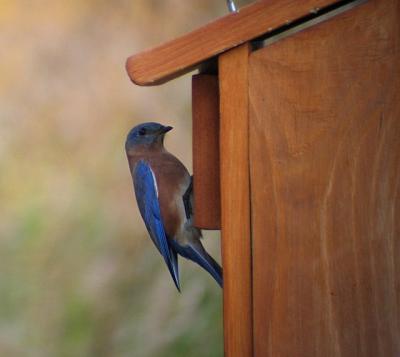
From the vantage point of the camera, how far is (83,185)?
2090 millimetres

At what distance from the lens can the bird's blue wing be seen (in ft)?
5.13

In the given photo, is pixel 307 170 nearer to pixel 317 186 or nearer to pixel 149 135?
pixel 317 186

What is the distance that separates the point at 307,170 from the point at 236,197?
105mm

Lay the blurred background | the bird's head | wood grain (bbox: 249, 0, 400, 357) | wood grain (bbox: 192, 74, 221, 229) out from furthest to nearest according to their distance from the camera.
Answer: the blurred background → the bird's head → wood grain (bbox: 192, 74, 221, 229) → wood grain (bbox: 249, 0, 400, 357)

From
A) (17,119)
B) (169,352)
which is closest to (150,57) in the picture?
(17,119)

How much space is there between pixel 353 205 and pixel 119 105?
49.6 inches

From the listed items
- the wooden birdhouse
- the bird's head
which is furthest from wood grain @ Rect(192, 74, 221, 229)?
the bird's head

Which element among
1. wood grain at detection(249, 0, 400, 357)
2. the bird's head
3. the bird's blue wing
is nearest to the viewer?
wood grain at detection(249, 0, 400, 357)

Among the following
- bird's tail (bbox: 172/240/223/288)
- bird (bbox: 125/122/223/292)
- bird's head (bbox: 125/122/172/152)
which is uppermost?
bird's head (bbox: 125/122/172/152)

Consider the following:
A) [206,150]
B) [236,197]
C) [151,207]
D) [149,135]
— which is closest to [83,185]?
[149,135]

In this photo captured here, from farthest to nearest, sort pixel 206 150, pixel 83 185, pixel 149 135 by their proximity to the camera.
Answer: pixel 83 185 → pixel 149 135 → pixel 206 150

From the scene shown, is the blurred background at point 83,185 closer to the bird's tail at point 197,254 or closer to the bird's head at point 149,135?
the bird's head at point 149,135

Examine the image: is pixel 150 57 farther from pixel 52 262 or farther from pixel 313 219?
pixel 52 262

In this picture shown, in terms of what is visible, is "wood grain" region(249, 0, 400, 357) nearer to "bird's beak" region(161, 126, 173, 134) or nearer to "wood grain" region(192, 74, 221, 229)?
"wood grain" region(192, 74, 221, 229)
